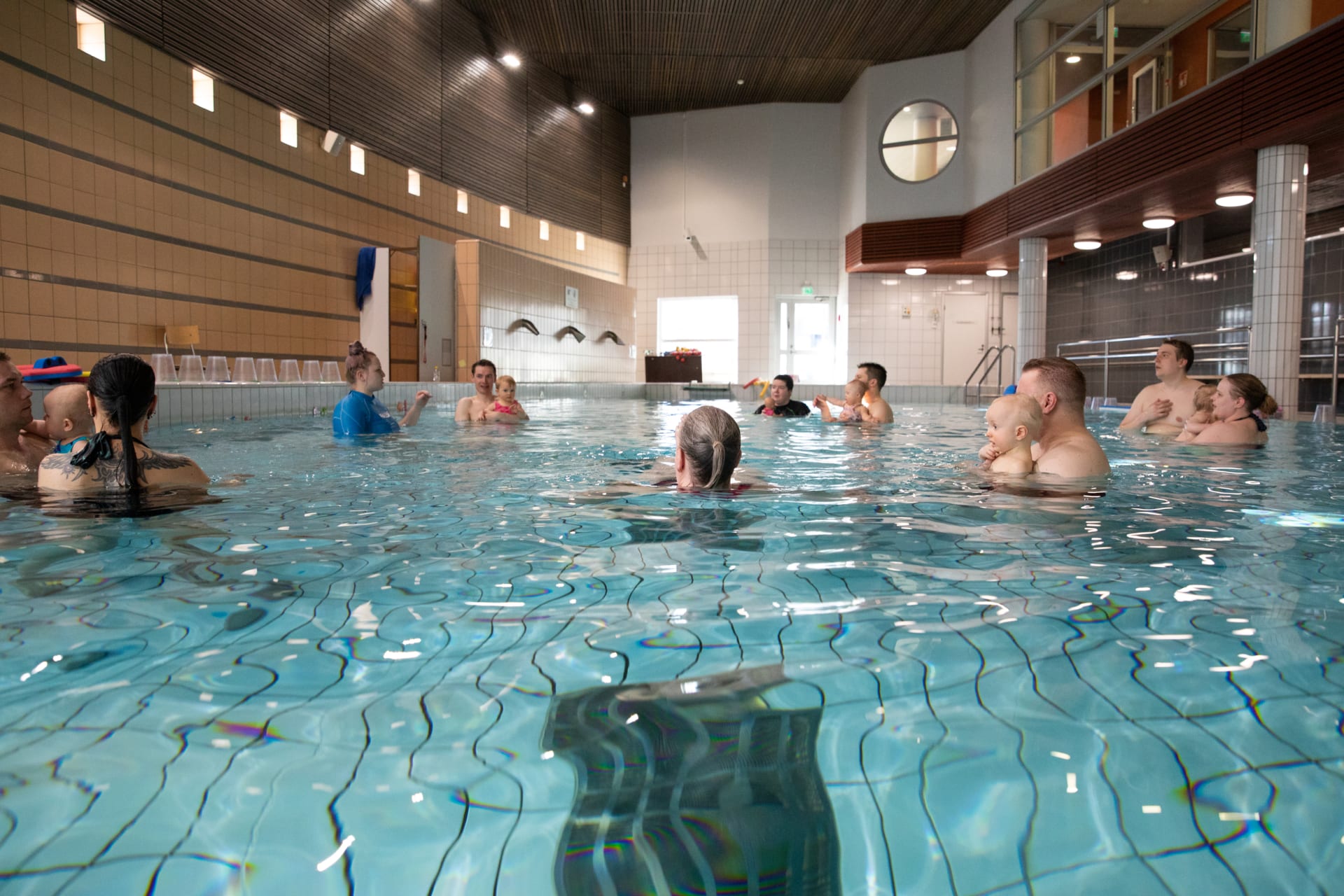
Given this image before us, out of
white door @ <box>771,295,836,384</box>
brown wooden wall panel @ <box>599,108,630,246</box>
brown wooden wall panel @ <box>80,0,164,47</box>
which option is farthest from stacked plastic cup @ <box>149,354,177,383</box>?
white door @ <box>771,295,836,384</box>

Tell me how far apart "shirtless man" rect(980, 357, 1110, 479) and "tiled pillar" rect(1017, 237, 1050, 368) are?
9337 mm

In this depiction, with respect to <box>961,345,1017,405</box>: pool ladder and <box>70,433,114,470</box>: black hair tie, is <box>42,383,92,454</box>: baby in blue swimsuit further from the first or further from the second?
<box>961,345,1017,405</box>: pool ladder

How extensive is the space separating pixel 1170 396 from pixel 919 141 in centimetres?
965

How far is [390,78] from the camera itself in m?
11.2

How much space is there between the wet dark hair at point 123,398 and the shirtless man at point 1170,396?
19.2 ft

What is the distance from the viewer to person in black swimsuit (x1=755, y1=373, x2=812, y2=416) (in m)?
8.49

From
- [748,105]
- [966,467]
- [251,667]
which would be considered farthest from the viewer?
[748,105]

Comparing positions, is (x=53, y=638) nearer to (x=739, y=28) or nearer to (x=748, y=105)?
(x=739, y=28)

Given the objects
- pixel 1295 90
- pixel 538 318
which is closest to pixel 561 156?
pixel 538 318

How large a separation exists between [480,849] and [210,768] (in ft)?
1.43

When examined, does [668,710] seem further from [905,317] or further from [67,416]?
[905,317]

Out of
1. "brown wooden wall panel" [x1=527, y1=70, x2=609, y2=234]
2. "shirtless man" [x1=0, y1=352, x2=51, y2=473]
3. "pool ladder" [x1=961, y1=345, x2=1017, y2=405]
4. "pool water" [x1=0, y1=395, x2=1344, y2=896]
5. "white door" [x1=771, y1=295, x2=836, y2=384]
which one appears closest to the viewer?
"pool water" [x1=0, y1=395, x2=1344, y2=896]

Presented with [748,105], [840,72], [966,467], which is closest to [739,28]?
[840,72]

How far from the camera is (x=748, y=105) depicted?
16734 millimetres
